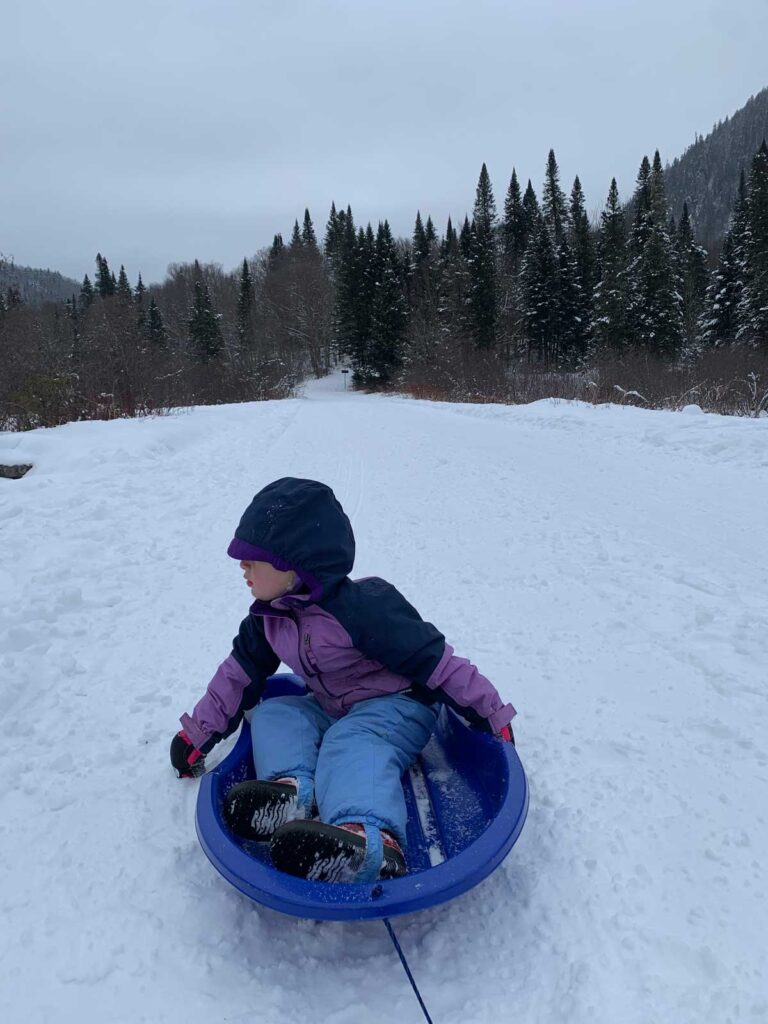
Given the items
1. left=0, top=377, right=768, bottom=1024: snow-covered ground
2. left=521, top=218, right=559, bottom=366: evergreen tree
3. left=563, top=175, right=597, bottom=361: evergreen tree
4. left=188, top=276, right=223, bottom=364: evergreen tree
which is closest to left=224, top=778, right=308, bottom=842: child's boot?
left=0, top=377, right=768, bottom=1024: snow-covered ground

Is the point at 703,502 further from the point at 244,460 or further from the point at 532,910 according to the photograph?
the point at 244,460

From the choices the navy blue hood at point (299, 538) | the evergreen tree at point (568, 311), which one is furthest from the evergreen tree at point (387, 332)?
the navy blue hood at point (299, 538)

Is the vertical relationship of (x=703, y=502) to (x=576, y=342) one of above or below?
below

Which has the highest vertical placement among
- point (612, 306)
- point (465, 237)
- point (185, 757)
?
point (465, 237)

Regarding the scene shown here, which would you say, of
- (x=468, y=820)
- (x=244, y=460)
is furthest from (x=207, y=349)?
(x=468, y=820)

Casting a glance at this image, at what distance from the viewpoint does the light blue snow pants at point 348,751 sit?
172 centimetres

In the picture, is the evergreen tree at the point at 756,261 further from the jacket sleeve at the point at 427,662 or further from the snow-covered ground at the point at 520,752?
the jacket sleeve at the point at 427,662

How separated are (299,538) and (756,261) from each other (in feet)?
104

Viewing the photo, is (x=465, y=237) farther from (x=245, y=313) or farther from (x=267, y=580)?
(x=267, y=580)

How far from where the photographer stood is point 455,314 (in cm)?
3631

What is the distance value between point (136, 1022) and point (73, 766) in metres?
1.12

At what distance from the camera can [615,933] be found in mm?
1571

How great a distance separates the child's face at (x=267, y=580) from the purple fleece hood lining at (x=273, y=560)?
0.03m

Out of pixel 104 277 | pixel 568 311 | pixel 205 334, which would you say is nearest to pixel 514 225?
pixel 568 311
